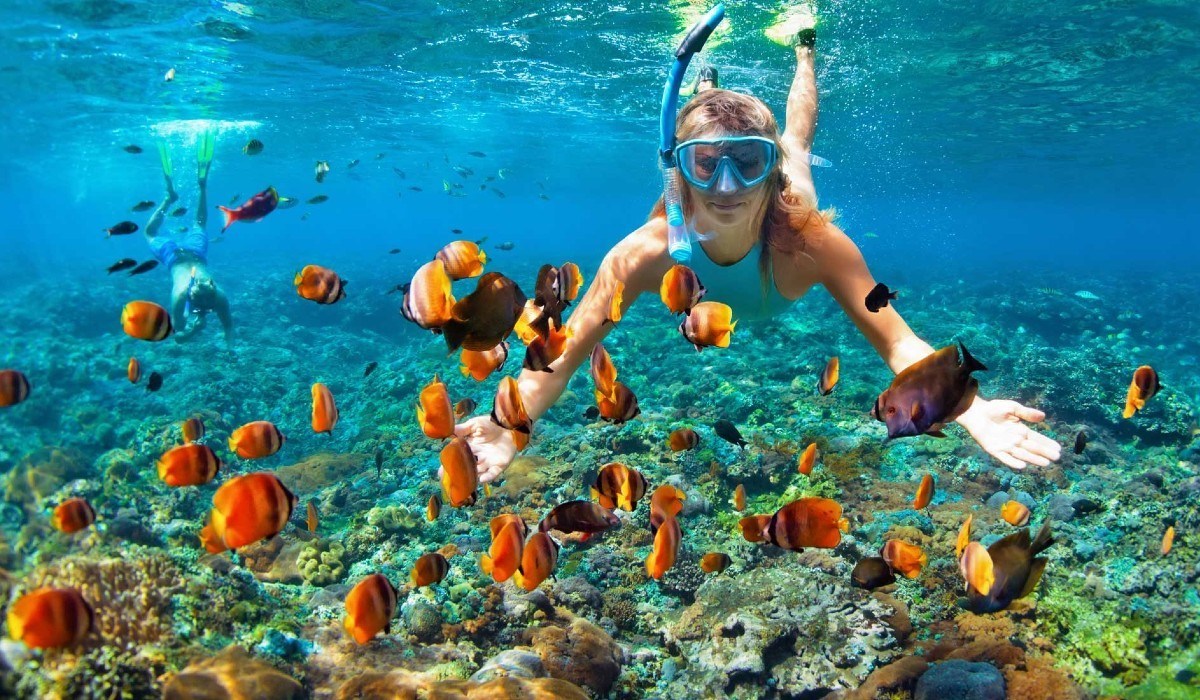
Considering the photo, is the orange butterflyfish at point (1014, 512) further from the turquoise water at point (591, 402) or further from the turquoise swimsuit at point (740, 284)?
the turquoise swimsuit at point (740, 284)

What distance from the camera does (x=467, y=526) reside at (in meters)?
7.96

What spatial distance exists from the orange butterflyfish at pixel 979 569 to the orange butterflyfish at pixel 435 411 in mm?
2805

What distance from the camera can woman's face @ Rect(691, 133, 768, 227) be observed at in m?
3.97

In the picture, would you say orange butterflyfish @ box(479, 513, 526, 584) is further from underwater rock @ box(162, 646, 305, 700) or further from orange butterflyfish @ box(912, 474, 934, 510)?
orange butterflyfish @ box(912, 474, 934, 510)

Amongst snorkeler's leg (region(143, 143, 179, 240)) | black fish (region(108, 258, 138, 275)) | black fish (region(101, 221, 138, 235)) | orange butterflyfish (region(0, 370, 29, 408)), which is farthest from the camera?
snorkeler's leg (region(143, 143, 179, 240))

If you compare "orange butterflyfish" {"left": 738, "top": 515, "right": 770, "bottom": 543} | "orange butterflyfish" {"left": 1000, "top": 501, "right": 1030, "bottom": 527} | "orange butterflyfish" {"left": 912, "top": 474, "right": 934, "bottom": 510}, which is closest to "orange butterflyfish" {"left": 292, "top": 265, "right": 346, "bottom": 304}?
"orange butterflyfish" {"left": 738, "top": 515, "right": 770, "bottom": 543}

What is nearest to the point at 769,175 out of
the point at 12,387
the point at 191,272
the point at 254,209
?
the point at 254,209

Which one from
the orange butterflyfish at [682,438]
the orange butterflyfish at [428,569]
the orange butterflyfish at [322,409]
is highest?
the orange butterflyfish at [322,409]

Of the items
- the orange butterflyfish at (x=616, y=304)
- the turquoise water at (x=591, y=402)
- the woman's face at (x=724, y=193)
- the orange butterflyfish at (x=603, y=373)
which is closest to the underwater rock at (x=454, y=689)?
the turquoise water at (x=591, y=402)

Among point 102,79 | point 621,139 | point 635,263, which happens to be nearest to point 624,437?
point 635,263

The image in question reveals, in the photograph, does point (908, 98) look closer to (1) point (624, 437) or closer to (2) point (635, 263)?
(1) point (624, 437)

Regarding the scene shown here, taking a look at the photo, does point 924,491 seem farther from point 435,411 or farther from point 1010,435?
point 435,411

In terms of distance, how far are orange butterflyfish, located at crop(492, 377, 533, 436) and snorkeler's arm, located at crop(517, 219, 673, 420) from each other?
1.09 meters

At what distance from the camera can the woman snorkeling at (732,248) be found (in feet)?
13.0
